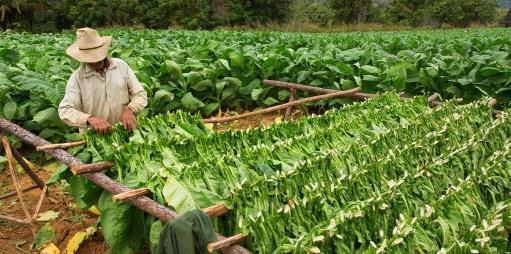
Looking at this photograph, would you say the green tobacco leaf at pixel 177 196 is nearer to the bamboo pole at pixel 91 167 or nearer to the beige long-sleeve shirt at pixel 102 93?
the bamboo pole at pixel 91 167

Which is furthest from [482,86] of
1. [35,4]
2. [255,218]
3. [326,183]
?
[35,4]

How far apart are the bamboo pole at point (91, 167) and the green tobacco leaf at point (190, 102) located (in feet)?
13.9

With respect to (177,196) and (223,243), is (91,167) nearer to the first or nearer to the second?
(177,196)

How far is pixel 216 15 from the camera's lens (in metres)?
36.6

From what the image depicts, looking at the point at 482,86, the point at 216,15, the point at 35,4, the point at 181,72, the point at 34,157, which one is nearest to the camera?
the point at 34,157

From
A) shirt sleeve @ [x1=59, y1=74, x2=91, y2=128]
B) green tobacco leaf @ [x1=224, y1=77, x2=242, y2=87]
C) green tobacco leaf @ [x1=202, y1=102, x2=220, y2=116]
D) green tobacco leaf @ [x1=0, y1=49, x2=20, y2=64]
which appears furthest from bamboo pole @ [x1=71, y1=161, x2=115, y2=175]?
green tobacco leaf @ [x1=0, y1=49, x2=20, y2=64]

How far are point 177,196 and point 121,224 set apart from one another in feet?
1.94

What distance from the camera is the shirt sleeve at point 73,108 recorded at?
145 inches

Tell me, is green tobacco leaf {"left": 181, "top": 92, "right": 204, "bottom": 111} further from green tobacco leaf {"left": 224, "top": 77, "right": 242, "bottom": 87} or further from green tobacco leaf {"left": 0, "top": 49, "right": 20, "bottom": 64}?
green tobacco leaf {"left": 0, "top": 49, "right": 20, "bottom": 64}

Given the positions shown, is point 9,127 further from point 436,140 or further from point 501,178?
point 501,178

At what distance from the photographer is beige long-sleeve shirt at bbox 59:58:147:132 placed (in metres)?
3.90

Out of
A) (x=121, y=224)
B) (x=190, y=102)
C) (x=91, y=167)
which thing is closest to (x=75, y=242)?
(x=121, y=224)

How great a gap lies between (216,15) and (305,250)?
35.9 m

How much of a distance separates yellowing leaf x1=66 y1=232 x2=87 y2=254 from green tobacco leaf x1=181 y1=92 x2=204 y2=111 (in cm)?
368
